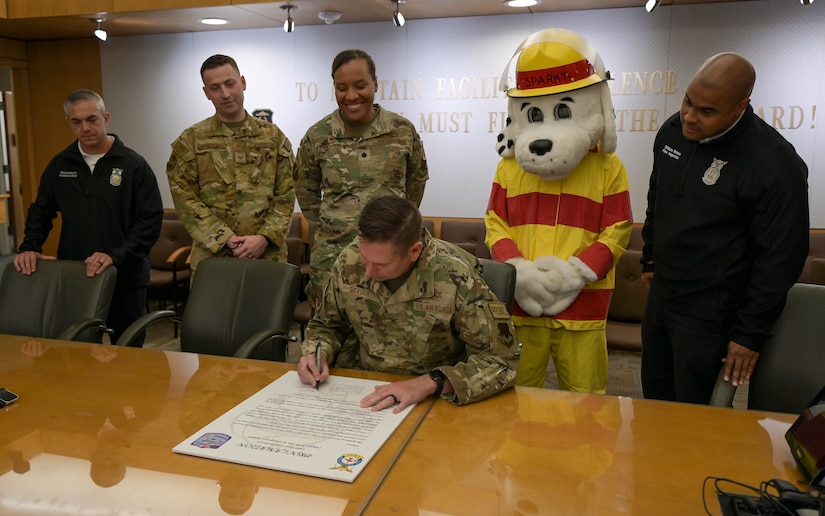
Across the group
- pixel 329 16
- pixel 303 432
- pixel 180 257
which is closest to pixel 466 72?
pixel 329 16

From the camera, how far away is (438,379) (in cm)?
160

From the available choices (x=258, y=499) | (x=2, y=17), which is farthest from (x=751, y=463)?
(x=2, y=17)

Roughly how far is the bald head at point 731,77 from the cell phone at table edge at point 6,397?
6.77 feet

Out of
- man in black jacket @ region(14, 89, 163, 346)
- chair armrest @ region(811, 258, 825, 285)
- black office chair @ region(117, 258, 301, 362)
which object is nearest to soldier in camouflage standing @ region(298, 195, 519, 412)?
black office chair @ region(117, 258, 301, 362)

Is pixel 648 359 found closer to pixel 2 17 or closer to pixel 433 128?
pixel 433 128

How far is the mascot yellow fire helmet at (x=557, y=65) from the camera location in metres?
2.30

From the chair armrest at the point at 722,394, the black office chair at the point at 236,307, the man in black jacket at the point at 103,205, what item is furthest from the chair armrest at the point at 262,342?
the chair armrest at the point at 722,394

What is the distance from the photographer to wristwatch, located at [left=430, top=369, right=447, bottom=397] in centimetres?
160

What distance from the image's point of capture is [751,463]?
4.30 feet

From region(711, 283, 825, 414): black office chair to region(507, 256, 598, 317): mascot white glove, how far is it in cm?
58

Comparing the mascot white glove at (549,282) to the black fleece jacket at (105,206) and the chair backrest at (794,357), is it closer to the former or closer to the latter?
Answer: the chair backrest at (794,357)

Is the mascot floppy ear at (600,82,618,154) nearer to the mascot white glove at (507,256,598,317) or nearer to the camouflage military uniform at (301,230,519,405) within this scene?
the mascot white glove at (507,256,598,317)

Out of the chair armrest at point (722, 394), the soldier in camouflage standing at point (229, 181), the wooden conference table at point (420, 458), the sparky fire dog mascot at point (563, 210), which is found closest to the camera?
the wooden conference table at point (420, 458)

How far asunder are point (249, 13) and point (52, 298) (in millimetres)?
2959
